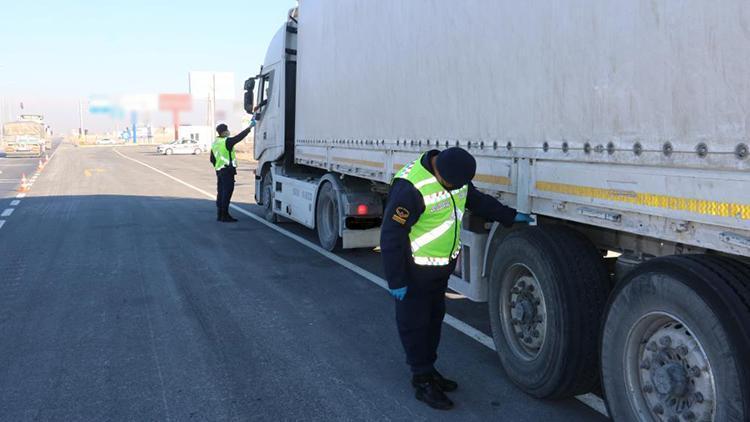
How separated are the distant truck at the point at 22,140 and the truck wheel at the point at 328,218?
4453 centimetres

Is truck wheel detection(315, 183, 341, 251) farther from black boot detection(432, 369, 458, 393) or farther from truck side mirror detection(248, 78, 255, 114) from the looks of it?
black boot detection(432, 369, 458, 393)

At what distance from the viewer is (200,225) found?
37.2ft

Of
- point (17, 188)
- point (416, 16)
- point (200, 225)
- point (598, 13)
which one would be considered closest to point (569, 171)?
point (598, 13)

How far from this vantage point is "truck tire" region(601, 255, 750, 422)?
2449mm

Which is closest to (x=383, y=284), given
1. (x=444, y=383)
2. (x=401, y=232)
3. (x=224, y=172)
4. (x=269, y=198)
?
(x=444, y=383)

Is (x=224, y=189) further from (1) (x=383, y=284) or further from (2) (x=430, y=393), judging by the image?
(2) (x=430, y=393)

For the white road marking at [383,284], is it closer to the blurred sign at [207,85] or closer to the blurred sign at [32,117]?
the blurred sign at [32,117]

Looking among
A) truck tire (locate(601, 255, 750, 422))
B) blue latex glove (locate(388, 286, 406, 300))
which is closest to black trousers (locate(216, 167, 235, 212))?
blue latex glove (locate(388, 286, 406, 300))

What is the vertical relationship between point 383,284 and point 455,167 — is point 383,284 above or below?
below

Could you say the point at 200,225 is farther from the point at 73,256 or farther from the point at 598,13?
the point at 598,13

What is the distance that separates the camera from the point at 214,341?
16.3ft

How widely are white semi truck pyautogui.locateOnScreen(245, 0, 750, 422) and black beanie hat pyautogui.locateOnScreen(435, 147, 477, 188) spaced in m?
0.46

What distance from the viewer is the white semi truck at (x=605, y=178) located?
2.49 m

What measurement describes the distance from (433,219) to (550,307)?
871mm
